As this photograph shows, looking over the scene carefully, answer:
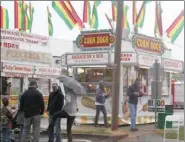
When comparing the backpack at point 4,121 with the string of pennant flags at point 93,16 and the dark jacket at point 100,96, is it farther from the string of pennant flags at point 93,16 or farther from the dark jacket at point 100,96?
the string of pennant flags at point 93,16

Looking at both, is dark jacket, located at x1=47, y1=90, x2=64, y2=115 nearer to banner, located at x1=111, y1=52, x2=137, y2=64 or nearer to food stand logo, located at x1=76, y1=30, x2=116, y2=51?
food stand logo, located at x1=76, y1=30, x2=116, y2=51

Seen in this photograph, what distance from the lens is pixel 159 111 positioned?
14891 mm

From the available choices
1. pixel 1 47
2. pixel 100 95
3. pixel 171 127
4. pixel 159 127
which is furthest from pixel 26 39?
pixel 171 127

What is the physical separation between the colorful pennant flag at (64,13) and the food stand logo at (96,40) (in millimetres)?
1788

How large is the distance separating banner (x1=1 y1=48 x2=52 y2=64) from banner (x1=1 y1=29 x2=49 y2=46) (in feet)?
1.80

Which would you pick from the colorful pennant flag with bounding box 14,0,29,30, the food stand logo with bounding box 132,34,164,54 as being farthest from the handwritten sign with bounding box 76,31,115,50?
the colorful pennant flag with bounding box 14,0,29,30

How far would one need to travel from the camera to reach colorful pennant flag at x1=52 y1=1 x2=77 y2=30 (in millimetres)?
18641

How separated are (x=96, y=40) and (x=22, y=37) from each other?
614 centimetres

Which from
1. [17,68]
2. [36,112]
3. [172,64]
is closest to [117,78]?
[36,112]

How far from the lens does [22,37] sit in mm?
21969

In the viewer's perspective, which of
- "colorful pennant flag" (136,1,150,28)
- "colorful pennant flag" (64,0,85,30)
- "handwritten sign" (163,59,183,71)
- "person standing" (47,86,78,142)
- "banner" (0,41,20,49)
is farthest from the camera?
"banner" (0,41,20,49)

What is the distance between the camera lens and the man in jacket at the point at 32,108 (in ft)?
34.8

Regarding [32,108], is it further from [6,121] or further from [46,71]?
[46,71]

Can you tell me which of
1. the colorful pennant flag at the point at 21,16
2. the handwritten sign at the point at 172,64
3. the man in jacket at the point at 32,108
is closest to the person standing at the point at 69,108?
the man in jacket at the point at 32,108
